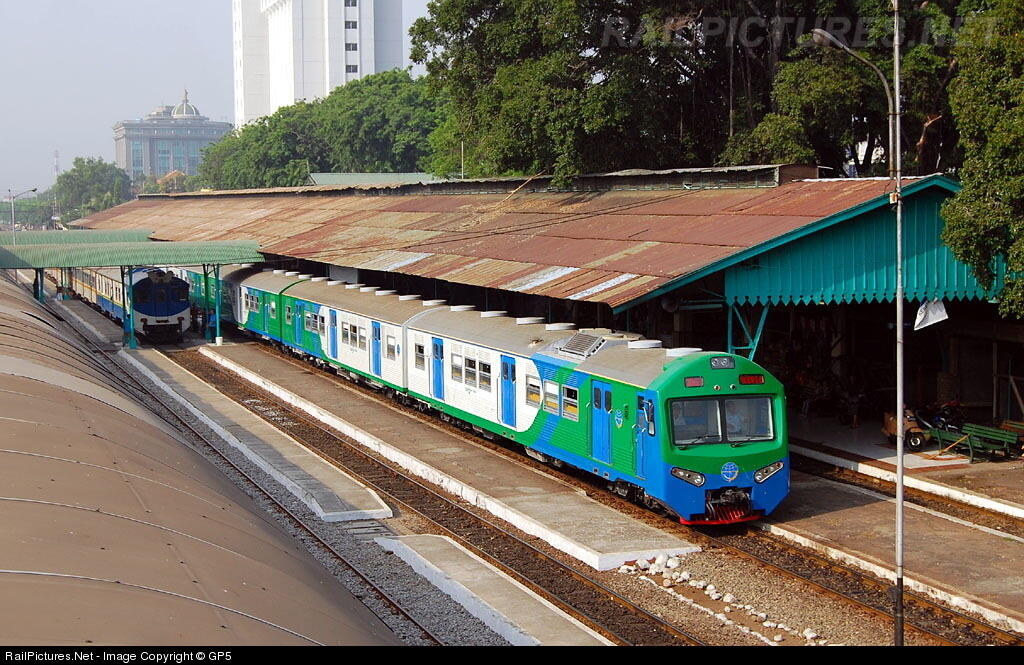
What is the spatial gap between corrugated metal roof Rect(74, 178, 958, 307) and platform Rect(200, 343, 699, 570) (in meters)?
3.87

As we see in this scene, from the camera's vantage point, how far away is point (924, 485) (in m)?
21.0

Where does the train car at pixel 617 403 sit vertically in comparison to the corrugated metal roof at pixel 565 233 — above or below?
below

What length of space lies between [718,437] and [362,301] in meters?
18.0

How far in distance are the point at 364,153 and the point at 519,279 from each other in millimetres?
87204

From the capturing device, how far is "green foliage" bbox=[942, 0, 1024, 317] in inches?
839

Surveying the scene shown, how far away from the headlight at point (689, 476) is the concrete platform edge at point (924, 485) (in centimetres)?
582

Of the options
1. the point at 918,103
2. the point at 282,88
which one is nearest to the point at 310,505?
the point at 918,103

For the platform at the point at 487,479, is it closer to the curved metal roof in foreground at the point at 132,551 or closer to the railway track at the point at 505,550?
the railway track at the point at 505,550

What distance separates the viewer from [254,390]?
35.0m

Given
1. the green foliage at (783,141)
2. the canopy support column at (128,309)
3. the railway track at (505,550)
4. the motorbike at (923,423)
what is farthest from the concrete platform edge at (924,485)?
the canopy support column at (128,309)

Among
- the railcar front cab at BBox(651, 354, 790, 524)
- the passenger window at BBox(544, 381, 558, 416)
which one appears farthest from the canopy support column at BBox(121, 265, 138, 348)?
the railcar front cab at BBox(651, 354, 790, 524)

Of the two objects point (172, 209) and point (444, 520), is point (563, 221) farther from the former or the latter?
point (172, 209)

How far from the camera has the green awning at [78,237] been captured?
64500mm

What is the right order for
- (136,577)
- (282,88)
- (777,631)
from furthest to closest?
1. (282,88)
2. (777,631)
3. (136,577)
